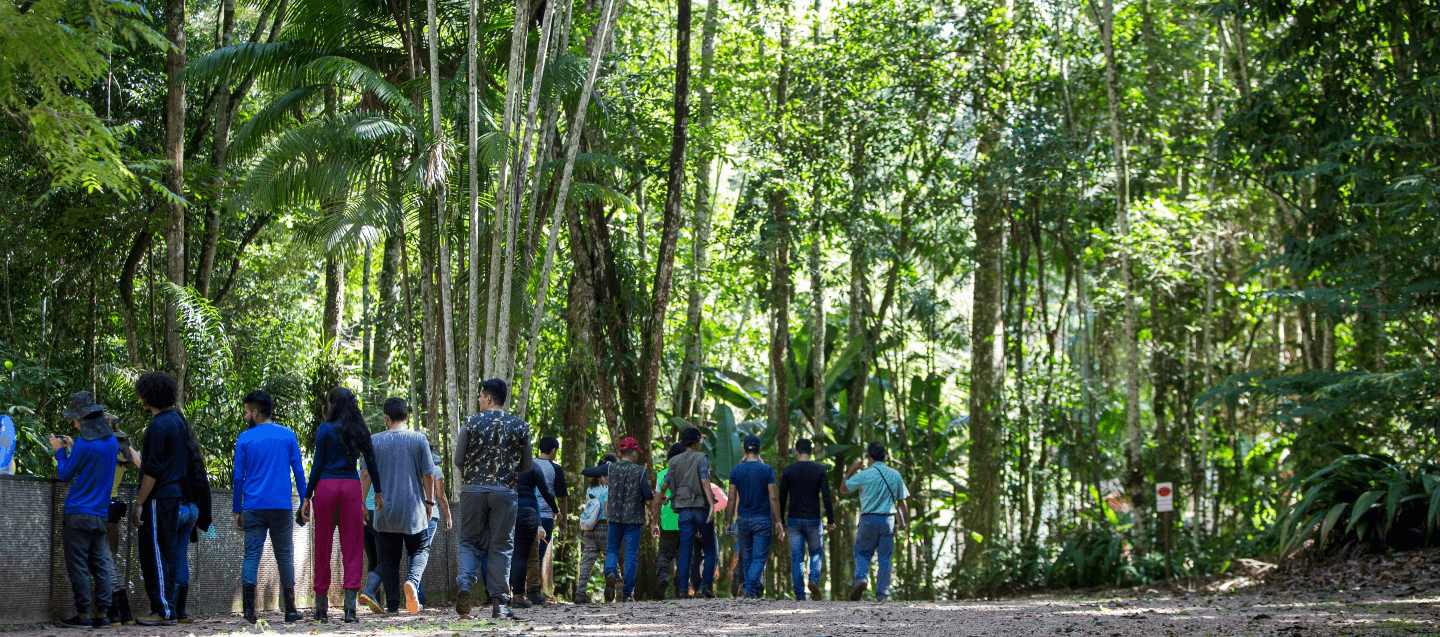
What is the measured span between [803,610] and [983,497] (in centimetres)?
854

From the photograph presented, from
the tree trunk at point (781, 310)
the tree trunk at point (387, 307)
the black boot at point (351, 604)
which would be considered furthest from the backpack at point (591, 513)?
the tree trunk at point (387, 307)

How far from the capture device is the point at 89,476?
7.13 metres

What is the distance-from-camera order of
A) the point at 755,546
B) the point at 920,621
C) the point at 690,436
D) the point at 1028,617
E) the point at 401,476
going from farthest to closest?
Result: 1. the point at 755,546
2. the point at 690,436
3. the point at 1028,617
4. the point at 920,621
5. the point at 401,476

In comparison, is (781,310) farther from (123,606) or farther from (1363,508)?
(123,606)

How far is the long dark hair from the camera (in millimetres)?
7473

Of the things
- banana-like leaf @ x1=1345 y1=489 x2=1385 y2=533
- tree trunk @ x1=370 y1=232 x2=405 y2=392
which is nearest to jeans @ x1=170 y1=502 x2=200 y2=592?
tree trunk @ x1=370 y1=232 x2=405 y2=392

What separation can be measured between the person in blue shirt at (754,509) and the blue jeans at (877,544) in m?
0.85

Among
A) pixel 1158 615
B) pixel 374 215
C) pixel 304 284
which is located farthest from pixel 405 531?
pixel 304 284

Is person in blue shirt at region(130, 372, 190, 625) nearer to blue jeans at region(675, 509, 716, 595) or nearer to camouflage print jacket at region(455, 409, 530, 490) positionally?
camouflage print jacket at region(455, 409, 530, 490)

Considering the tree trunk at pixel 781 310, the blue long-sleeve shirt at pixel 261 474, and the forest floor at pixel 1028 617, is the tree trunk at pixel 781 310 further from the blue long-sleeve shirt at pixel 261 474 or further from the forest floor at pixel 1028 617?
the blue long-sleeve shirt at pixel 261 474

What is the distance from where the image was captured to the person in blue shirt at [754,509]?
36.7 feet

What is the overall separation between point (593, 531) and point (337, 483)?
174 inches

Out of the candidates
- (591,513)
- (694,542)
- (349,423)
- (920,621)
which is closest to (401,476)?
(349,423)

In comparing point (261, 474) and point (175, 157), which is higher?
point (175, 157)
